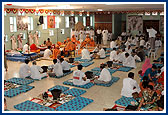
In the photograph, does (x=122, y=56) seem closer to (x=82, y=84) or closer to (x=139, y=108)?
(x=82, y=84)

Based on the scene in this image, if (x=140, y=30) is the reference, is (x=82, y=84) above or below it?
below

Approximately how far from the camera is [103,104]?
682 centimetres

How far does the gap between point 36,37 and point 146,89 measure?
1374 centimetres

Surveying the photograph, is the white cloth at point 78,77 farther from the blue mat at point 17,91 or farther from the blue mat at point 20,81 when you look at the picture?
the blue mat at point 20,81

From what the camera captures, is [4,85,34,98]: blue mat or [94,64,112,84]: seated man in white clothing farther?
[94,64,112,84]: seated man in white clothing

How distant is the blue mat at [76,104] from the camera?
6.45 m

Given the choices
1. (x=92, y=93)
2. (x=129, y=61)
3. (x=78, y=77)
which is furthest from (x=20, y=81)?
(x=129, y=61)

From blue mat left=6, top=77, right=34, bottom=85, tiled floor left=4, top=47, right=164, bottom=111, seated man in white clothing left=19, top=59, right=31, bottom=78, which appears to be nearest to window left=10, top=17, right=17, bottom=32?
tiled floor left=4, top=47, right=164, bottom=111

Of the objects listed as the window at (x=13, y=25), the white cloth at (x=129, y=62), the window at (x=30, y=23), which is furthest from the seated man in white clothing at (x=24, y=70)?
the window at (x=30, y=23)

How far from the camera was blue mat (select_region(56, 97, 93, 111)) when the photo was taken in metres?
6.45

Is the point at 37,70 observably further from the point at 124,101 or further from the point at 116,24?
the point at 116,24

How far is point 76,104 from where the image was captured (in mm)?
6734

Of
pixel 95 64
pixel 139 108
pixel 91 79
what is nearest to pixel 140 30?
pixel 95 64

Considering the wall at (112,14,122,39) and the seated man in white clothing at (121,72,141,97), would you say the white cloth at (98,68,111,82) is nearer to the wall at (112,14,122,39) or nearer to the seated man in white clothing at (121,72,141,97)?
the seated man in white clothing at (121,72,141,97)
